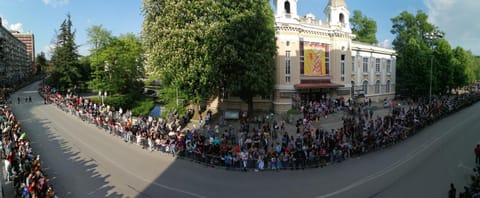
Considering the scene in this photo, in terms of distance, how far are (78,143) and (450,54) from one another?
60828 mm

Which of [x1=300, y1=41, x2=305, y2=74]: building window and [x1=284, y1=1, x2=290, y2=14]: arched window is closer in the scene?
[x1=284, y1=1, x2=290, y2=14]: arched window

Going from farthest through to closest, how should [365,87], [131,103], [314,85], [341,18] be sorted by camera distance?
1. [365,87]
2. [131,103]
3. [341,18]
4. [314,85]

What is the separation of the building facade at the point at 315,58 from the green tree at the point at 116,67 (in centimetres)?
2343

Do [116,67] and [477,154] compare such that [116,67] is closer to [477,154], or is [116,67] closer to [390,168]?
[390,168]

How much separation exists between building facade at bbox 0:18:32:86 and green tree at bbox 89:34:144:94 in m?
39.5

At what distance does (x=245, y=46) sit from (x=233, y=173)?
13.4 metres

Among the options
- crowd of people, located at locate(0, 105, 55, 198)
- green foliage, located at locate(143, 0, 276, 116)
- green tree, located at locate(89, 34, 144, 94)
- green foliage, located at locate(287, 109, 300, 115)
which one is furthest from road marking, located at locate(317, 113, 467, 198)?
green tree, located at locate(89, 34, 144, 94)

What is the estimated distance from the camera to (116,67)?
42.4 meters

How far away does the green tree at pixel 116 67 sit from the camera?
42.4 metres

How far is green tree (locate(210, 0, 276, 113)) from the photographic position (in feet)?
83.5

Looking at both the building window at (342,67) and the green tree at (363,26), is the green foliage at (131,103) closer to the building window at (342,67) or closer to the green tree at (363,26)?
the building window at (342,67)

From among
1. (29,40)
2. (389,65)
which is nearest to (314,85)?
(389,65)

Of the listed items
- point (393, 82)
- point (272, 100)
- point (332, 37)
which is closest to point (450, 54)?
point (393, 82)

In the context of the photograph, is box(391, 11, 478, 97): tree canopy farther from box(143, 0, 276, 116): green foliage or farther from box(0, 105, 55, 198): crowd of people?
box(0, 105, 55, 198): crowd of people
